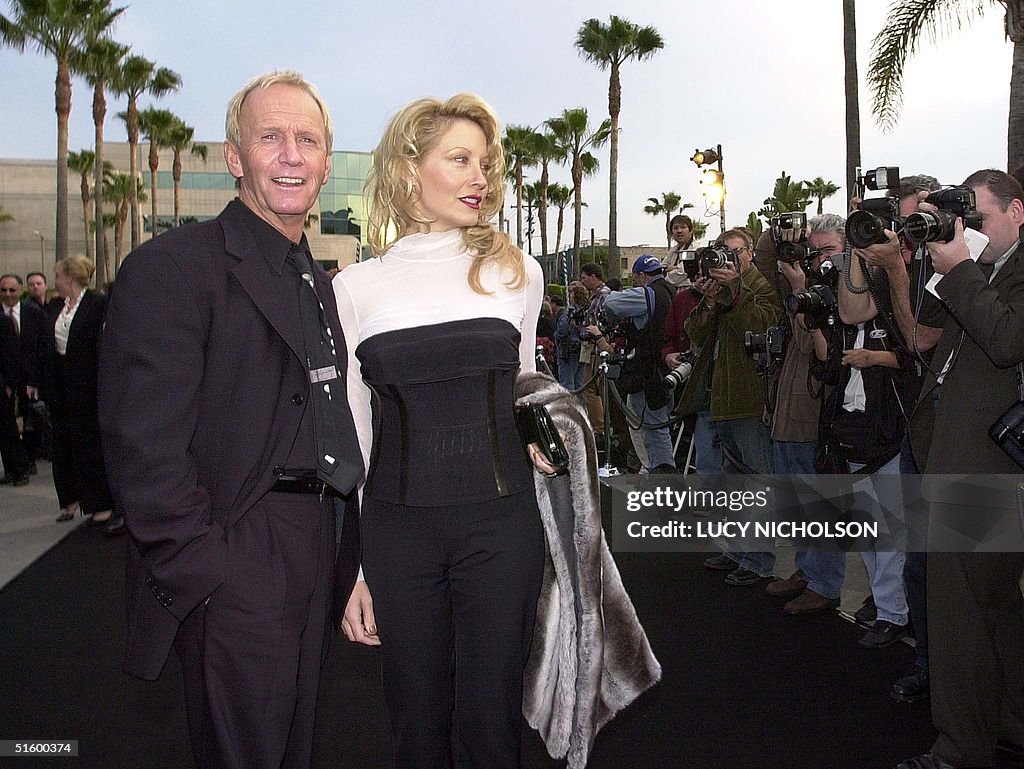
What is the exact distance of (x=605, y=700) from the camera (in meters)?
2.76

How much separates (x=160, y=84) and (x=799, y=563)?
50.9 m

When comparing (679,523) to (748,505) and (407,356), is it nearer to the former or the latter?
(748,505)

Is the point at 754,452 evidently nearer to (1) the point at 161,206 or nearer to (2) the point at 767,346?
(2) the point at 767,346

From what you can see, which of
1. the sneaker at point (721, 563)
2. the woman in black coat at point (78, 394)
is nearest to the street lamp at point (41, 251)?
the woman in black coat at point (78, 394)

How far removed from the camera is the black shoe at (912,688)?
4113mm

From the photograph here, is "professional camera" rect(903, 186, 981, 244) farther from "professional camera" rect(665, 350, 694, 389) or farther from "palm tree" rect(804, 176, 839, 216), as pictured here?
"palm tree" rect(804, 176, 839, 216)

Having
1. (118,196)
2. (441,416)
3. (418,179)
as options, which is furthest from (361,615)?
(118,196)

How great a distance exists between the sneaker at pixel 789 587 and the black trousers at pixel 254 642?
4207 mm

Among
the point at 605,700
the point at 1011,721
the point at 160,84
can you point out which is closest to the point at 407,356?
the point at 605,700

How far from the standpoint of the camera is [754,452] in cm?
625

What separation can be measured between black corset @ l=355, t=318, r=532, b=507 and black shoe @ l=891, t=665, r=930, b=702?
8.61 feet

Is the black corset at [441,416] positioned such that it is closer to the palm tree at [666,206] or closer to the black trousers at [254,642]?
the black trousers at [254,642]

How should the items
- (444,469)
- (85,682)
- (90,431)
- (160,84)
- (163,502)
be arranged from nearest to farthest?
(163,502) < (444,469) < (85,682) < (90,431) < (160,84)

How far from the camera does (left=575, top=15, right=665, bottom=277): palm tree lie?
35.2 meters
